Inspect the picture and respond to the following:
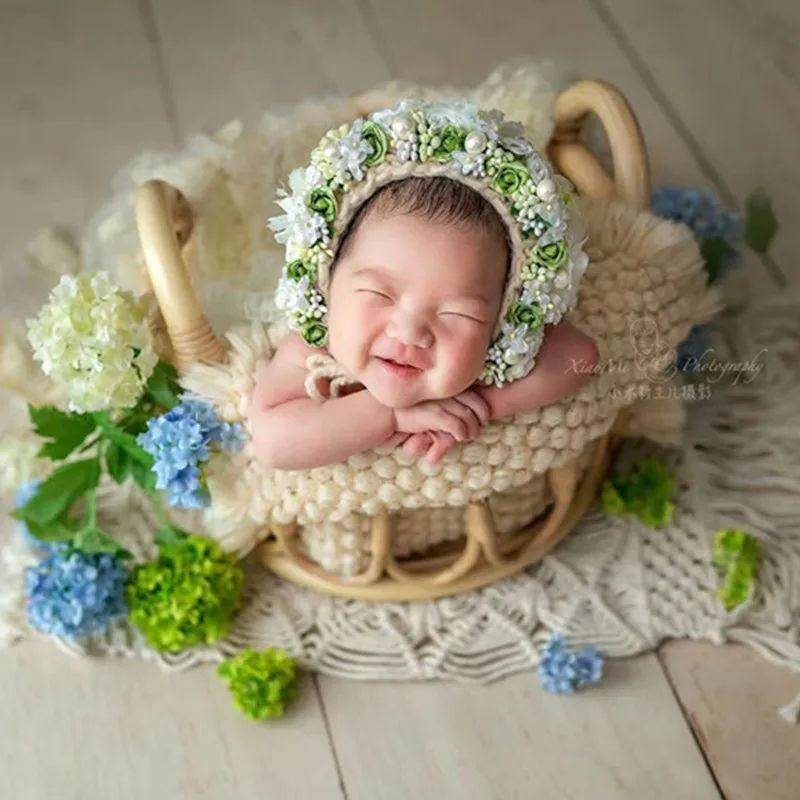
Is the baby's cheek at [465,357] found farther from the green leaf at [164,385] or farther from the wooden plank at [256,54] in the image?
the wooden plank at [256,54]

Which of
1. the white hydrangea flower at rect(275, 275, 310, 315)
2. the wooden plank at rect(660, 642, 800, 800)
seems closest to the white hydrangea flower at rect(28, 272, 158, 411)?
Result: the white hydrangea flower at rect(275, 275, 310, 315)

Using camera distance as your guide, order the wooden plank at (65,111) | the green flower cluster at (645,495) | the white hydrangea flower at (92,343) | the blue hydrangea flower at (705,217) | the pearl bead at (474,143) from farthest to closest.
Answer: the wooden plank at (65,111), the blue hydrangea flower at (705,217), the green flower cluster at (645,495), the white hydrangea flower at (92,343), the pearl bead at (474,143)

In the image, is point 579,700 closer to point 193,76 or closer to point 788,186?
point 788,186

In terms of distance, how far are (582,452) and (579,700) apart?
24cm

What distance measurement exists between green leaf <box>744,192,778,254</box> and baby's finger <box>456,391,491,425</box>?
55 cm

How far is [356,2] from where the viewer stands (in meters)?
1.75

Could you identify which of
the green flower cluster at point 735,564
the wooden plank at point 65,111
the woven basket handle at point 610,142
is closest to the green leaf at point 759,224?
the woven basket handle at point 610,142

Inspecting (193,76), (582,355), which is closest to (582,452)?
(582,355)

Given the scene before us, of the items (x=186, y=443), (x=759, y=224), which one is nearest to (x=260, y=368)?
(x=186, y=443)

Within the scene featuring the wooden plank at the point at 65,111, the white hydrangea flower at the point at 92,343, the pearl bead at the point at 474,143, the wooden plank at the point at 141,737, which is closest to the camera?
the pearl bead at the point at 474,143

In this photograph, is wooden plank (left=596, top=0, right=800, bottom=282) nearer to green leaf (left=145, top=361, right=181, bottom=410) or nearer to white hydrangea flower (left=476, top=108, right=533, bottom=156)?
white hydrangea flower (left=476, top=108, right=533, bottom=156)

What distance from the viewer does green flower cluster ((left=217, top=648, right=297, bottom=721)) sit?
101 cm

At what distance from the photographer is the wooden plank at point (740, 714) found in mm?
998

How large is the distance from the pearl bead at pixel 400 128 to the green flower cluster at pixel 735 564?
544 mm
